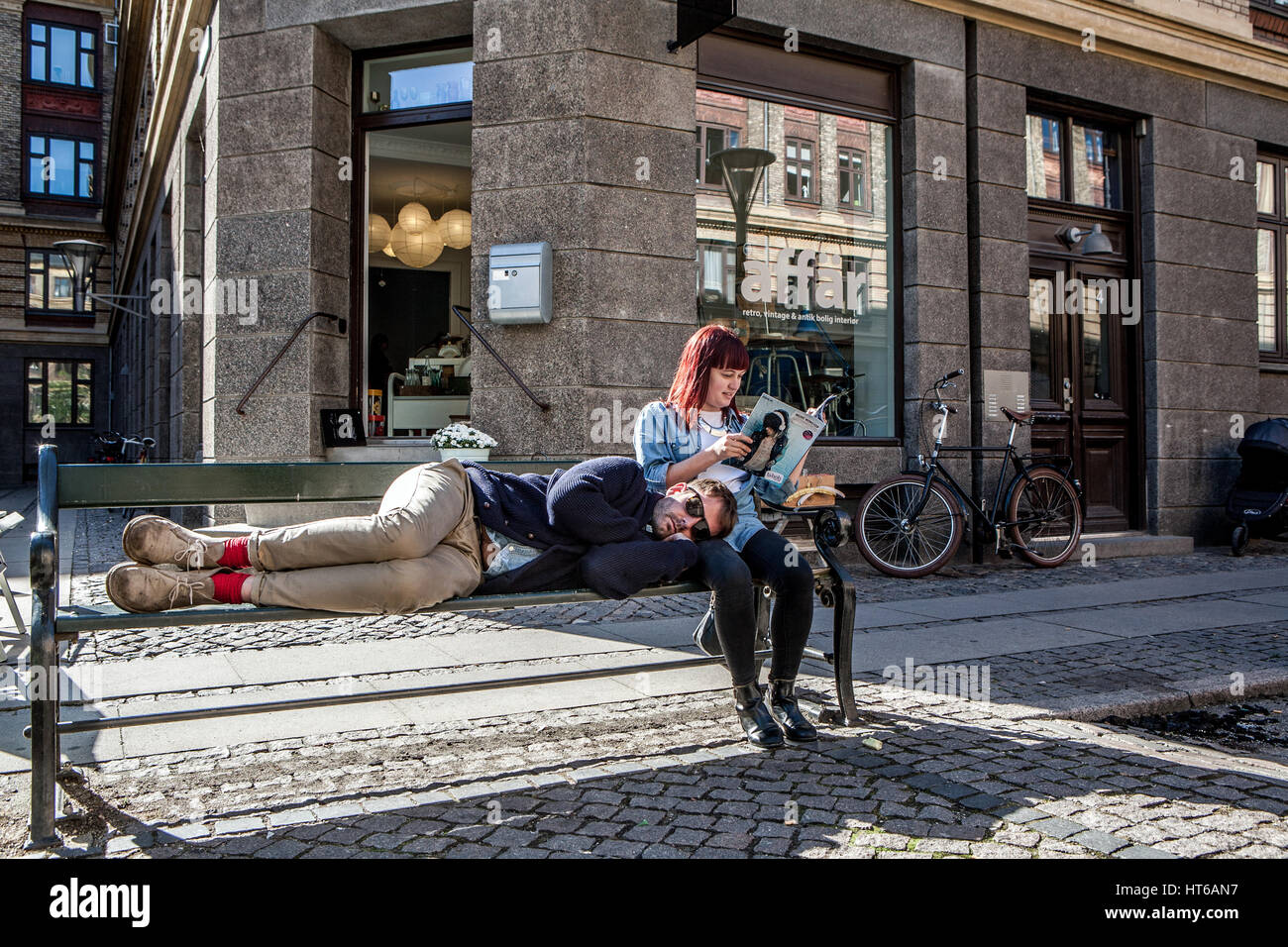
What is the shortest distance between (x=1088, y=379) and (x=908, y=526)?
11.9ft

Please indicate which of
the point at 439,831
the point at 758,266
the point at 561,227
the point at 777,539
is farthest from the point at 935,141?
the point at 439,831

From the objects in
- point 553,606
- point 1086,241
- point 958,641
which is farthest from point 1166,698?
point 1086,241

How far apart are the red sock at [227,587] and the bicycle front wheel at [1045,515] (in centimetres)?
748

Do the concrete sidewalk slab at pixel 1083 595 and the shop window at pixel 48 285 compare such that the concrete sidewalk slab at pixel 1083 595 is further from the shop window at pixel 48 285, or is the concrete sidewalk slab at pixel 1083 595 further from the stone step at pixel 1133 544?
the shop window at pixel 48 285

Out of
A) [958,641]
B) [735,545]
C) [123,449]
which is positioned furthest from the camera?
[123,449]

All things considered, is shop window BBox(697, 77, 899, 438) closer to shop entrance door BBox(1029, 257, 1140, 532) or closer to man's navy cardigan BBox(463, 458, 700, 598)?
shop entrance door BBox(1029, 257, 1140, 532)

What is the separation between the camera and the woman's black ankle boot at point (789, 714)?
396 cm

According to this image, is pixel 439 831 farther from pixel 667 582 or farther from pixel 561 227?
pixel 561 227

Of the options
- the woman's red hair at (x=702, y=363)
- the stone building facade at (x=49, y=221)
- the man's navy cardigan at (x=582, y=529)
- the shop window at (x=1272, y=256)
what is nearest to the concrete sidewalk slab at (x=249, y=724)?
the man's navy cardigan at (x=582, y=529)

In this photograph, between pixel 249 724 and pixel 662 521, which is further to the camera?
pixel 249 724

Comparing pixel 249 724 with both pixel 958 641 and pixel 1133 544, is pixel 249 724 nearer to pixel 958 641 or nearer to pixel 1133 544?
pixel 958 641

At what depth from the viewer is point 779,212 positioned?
9.40m

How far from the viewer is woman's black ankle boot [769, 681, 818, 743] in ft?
13.0

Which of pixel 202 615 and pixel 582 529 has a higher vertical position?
pixel 582 529
